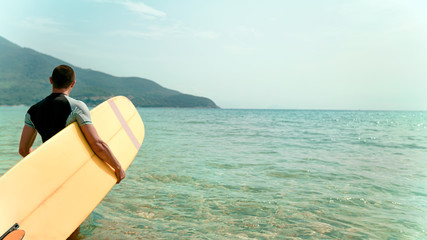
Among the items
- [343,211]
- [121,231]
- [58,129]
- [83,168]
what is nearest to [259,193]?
[343,211]

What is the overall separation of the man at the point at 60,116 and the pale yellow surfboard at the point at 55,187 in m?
0.11

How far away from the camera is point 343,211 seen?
4059 millimetres

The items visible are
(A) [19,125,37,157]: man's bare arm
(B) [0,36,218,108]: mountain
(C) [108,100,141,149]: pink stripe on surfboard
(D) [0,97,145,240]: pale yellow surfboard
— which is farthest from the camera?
(B) [0,36,218,108]: mountain

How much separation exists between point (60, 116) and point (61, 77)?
386 millimetres

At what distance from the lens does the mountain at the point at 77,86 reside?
11331 cm

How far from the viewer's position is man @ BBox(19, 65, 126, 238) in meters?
2.53

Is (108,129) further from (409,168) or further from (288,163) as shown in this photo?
(409,168)

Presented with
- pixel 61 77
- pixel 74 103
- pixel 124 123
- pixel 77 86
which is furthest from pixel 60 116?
pixel 77 86

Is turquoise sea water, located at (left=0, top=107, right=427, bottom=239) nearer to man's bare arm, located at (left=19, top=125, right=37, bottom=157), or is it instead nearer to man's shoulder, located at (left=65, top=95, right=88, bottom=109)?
man's bare arm, located at (left=19, top=125, right=37, bottom=157)

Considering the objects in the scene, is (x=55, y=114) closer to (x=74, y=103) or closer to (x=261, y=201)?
(x=74, y=103)

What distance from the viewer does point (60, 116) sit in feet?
8.77

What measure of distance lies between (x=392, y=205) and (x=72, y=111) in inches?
184

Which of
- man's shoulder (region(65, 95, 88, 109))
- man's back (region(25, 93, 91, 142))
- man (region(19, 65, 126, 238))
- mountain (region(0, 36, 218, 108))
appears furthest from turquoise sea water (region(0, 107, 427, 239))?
mountain (region(0, 36, 218, 108))

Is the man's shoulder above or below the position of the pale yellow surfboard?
above
